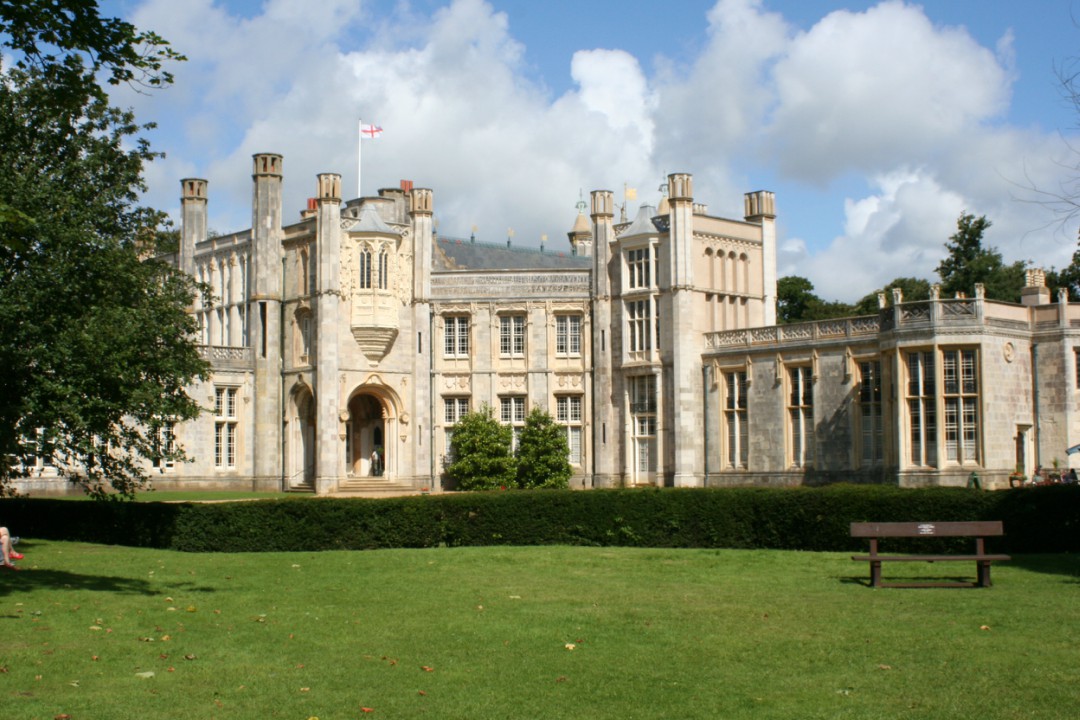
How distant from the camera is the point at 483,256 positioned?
67438 mm

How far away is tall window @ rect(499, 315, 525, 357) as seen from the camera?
180 feet

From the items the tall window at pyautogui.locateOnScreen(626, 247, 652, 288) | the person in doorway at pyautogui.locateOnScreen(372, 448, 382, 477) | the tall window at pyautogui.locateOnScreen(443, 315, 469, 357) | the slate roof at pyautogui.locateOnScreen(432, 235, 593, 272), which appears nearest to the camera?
the tall window at pyautogui.locateOnScreen(626, 247, 652, 288)

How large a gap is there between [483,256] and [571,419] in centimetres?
1617

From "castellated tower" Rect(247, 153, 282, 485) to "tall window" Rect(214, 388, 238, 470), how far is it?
836mm

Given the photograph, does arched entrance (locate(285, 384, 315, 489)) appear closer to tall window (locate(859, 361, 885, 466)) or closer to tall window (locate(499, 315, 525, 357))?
tall window (locate(499, 315, 525, 357))

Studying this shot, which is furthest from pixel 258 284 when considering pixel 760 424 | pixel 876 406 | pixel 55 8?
pixel 55 8

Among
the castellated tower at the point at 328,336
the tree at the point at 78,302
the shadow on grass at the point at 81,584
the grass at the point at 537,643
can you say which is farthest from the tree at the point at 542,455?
the shadow on grass at the point at 81,584

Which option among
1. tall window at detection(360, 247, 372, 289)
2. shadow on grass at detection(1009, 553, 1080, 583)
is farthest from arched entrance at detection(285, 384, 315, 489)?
shadow on grass at detection(1009, 553, 1080, 583)

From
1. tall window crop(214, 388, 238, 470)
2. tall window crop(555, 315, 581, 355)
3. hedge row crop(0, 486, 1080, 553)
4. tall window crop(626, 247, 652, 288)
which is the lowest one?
hedge row crop(0, 486, 1080, 553)

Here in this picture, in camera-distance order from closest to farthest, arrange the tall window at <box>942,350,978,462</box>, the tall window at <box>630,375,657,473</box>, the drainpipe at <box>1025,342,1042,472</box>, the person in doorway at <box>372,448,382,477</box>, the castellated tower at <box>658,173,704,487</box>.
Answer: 1. the tall window at <box>942,350,978,462</box>
2. the drainpipe at <box>1025,342,1042,472</box>
3. the castellated tower at <box>658,173,704,487</box>
4. the tall window at <box>630,375,657,473</box>
5. the person in doorway at <box>372,448,382,477</box>

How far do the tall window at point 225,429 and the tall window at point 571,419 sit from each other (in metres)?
14.2

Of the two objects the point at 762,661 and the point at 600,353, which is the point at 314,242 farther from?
the point at 762,661

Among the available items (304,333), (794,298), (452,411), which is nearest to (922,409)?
(452,411)

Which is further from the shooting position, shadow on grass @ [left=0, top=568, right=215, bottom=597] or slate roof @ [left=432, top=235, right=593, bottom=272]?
slate roof @ [left=432, top=235, right=593, bottom=272]
